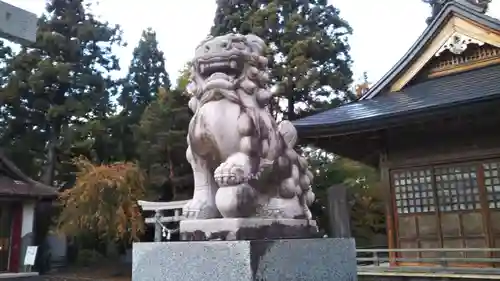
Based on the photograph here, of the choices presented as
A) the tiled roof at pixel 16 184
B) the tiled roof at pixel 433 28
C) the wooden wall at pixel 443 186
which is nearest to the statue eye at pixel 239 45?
the wooden wall at pixel 443 186

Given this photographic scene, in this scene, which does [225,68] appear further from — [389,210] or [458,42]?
[458,42]

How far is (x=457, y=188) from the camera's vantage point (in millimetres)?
8734

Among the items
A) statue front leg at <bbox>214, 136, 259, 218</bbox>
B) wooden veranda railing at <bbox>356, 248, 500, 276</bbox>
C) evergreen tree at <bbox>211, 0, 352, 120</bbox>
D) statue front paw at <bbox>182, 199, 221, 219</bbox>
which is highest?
evergreen tree at <bbox>211, 0, 352, 120</bbox>

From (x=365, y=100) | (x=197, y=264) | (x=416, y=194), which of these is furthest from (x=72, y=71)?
(x=197, y=264)

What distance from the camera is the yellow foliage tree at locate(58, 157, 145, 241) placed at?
13.8 meters

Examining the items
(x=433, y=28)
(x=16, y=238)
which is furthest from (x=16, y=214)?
(x=433, y=28)

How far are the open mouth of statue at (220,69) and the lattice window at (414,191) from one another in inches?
271

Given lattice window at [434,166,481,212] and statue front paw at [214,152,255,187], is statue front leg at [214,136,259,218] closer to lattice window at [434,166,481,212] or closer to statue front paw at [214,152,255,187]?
statue front paw at [214,152,255,187]

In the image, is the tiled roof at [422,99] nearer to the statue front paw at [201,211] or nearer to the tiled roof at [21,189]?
the statue front paw at [201,211]

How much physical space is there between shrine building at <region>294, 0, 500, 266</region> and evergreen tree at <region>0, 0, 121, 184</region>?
13353 millimetres

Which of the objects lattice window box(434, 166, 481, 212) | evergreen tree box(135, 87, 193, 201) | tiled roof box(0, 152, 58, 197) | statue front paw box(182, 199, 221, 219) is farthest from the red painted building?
statue front paw box(182, 199, 221, 219)

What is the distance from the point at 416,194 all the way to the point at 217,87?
280 inches

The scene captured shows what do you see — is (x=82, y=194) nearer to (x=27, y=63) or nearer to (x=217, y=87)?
(x=27, y=63)

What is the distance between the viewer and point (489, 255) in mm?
8250
